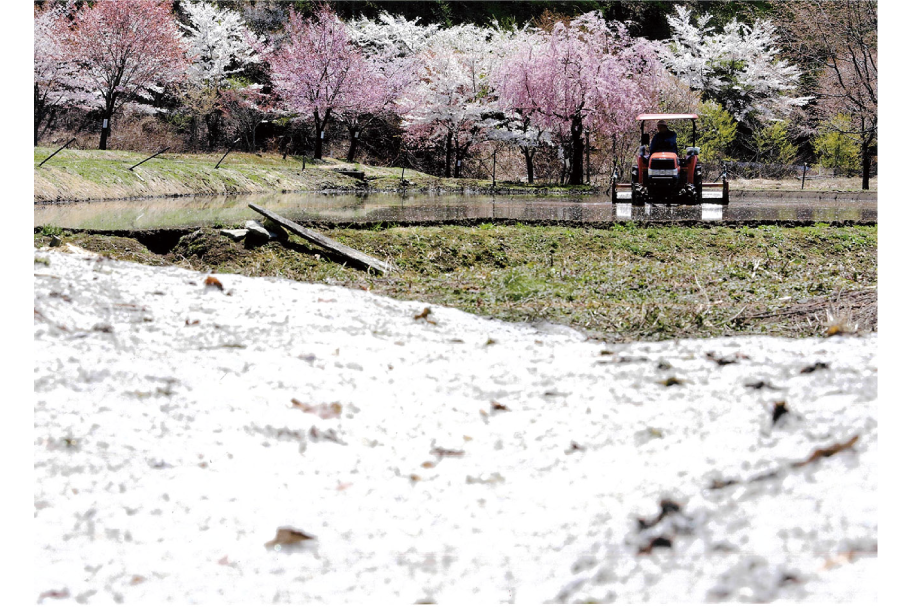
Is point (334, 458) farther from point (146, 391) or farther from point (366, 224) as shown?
point (366, 224)

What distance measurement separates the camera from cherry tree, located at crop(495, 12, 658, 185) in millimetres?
32750

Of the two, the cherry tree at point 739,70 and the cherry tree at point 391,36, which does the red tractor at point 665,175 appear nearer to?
the cherry tree at point 739,70

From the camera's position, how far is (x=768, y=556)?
7.88ft

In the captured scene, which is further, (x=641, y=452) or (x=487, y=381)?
(x=487, y=381)

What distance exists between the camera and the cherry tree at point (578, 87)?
1289 inches

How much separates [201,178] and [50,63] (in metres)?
12.9

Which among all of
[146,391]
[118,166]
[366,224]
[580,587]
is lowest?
[580,587]

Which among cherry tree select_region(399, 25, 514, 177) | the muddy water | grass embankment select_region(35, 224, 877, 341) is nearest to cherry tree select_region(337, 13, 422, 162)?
cherry tree select_region(399, 25, 514, 177)

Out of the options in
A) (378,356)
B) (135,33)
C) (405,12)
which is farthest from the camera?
(405,12)

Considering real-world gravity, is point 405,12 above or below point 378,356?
above

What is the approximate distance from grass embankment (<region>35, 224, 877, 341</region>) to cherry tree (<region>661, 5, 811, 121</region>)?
3076cm

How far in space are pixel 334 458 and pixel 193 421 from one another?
815mm

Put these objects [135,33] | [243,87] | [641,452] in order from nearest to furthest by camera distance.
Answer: [641,452] → [135,33] → [243,87]

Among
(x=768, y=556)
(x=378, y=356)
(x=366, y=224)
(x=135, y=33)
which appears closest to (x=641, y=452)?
(x=768, y=556)
